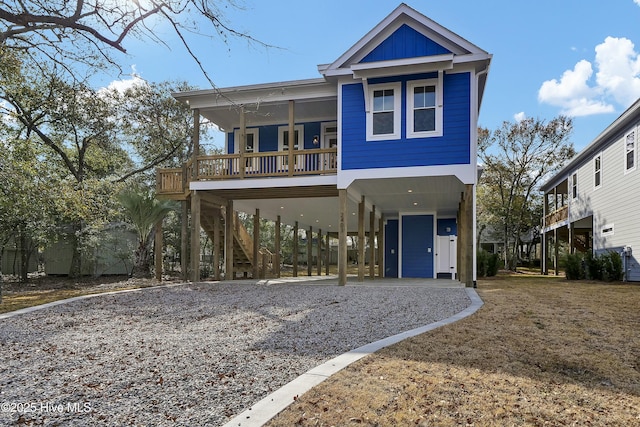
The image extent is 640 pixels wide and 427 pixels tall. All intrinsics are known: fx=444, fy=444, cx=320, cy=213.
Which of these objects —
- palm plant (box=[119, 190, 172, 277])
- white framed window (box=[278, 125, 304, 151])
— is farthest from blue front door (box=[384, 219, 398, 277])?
palm plant (box=[119, 190, 172, 277])

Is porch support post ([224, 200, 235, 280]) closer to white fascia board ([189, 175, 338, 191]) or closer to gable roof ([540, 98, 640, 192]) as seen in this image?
white fascia board ([189, 175, 338, 191])

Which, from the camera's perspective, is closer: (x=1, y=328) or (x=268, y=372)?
(x=268, y=372)

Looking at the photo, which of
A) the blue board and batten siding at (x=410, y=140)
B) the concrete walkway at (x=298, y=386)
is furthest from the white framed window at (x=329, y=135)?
the concrete walkway at (x=298, y=386)

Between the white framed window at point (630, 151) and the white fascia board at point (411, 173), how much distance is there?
285 inches

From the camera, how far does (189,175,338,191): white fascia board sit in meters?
12.3

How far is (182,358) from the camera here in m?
4.73

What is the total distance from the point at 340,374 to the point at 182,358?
1.91 meters

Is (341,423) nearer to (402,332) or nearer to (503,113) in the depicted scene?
(402,332)

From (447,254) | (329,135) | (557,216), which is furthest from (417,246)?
(557,216)

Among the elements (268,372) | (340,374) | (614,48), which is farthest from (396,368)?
(614,48)

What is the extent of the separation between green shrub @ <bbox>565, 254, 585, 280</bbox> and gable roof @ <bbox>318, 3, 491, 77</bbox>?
9.60 metres

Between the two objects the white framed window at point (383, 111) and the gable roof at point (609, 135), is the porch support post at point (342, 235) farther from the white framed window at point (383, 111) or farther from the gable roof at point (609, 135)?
the gable roof at point (609, 135)

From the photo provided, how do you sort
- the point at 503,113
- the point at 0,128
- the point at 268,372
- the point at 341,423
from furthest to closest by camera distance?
1. the point at 503,113
2. the point at 0,128
3. the point at 268,372
4. the point at 341,423

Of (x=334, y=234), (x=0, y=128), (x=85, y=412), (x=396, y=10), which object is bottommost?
(x=85, y=412)
